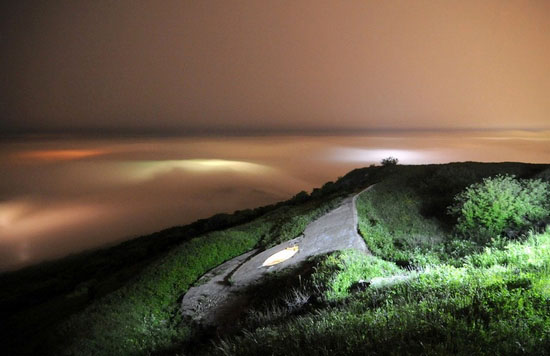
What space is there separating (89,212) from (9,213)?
3488 centimetres

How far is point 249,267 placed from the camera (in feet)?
46.5

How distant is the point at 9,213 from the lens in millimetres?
96562

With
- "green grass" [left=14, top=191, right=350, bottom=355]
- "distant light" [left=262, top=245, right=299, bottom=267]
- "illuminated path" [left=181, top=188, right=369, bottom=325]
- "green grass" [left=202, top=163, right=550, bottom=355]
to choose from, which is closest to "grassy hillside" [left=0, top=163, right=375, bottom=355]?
"green grass" [left=14, top=191, right=350, bottom=355]

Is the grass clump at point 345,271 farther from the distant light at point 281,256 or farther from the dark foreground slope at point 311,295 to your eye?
the distant light at point 281,256

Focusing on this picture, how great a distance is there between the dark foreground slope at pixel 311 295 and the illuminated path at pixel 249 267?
1.71 ft

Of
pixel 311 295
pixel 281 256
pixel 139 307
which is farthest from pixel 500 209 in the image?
pixel 139 307

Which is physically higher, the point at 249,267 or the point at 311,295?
the point at 311,295

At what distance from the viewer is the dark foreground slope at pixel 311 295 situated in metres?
5.91

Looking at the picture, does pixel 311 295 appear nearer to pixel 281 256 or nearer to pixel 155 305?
pixel 281 256

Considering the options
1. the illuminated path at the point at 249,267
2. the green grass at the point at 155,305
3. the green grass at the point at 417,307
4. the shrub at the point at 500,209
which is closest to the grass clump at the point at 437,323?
the green grass at the point at 417,307

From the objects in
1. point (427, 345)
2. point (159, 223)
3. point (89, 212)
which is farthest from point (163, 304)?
point (89, 212)

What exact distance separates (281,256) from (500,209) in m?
9.88

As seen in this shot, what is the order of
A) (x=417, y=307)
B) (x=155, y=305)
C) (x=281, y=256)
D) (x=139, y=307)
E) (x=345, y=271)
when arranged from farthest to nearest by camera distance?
(x=281, y=256) < (x=155, y=305) < (x=139, y=307) < (x=345, y=271) < (x=417, y=307)

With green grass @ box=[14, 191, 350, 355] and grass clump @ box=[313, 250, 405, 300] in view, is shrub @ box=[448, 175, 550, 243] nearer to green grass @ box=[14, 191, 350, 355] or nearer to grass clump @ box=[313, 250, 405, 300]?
grass clump @ box=[313, 250, 405, 300]
